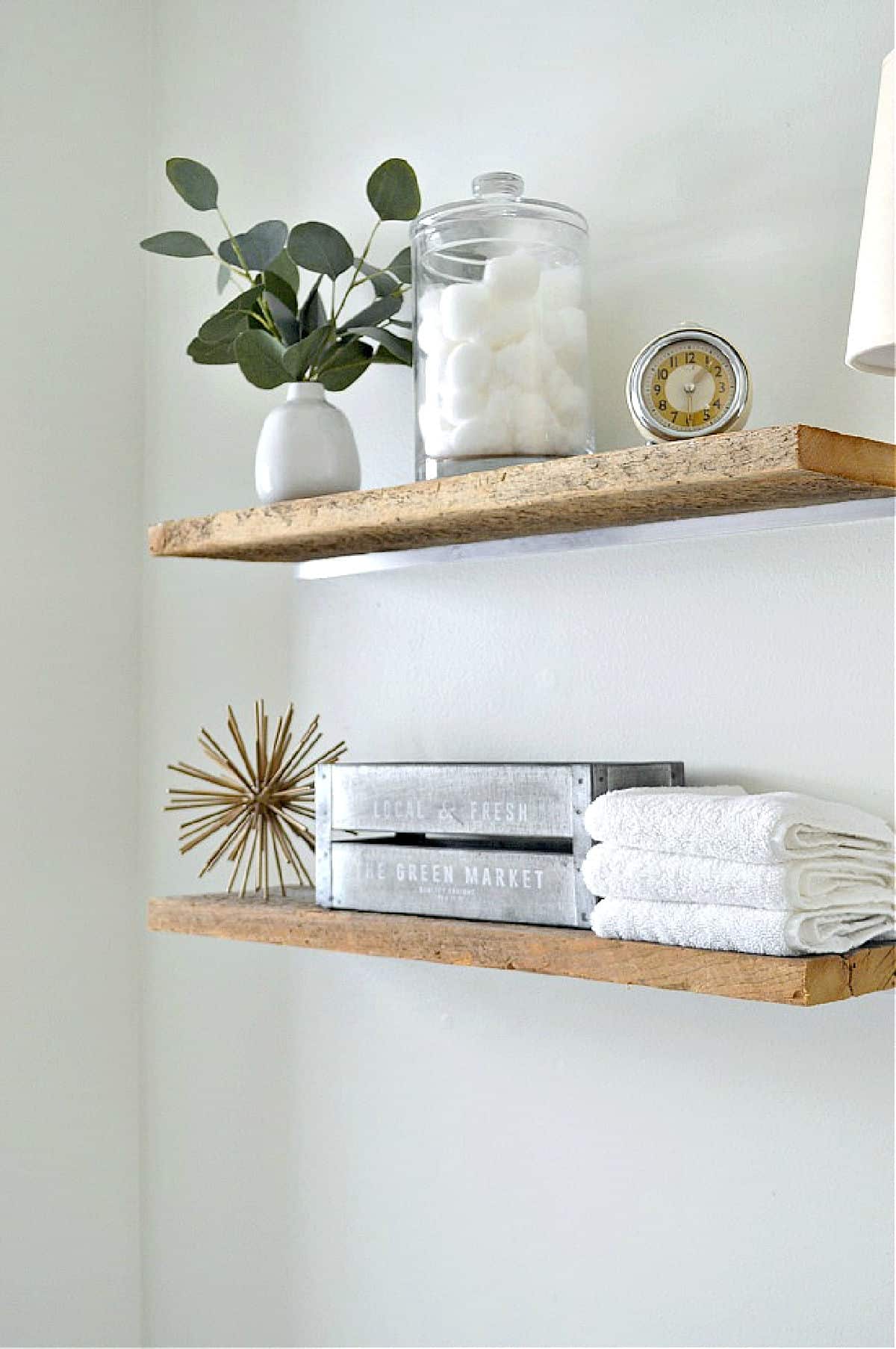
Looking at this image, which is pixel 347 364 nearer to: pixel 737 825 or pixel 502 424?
pixel 502 424

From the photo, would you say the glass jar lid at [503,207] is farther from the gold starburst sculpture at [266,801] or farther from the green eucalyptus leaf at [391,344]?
the gold starburst sculpture at [266,801]

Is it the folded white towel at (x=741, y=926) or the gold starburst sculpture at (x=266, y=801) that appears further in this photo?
the gold starburst sculpture at (x=266, y=801)

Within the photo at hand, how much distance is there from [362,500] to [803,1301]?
2.29ft

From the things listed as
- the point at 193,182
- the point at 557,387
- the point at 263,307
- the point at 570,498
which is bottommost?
the point at 570,498

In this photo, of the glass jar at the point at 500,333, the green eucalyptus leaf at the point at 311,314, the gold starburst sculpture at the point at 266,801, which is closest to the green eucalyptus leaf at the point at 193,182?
the green eucalyptus leaf at the point at 311,314

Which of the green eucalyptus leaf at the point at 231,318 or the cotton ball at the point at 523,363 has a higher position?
the green eucalyptus leaf at the point at 231,318

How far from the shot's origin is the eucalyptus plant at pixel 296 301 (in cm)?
126

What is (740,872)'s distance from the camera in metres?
0.92

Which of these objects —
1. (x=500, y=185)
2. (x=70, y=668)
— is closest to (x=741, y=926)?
(x=500, y=185)

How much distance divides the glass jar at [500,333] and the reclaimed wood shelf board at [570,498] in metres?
0.05

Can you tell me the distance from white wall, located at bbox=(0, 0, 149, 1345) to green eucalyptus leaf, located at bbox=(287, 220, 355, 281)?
1.35 feet

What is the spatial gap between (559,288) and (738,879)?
50 centimetres

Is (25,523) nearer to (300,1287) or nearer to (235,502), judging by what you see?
(235,502)

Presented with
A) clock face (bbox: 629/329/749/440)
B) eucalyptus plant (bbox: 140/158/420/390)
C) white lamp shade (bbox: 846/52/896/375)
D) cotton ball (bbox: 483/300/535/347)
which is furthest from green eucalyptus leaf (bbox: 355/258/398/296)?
white lamp shade (bbox: 846/52/896/375)
